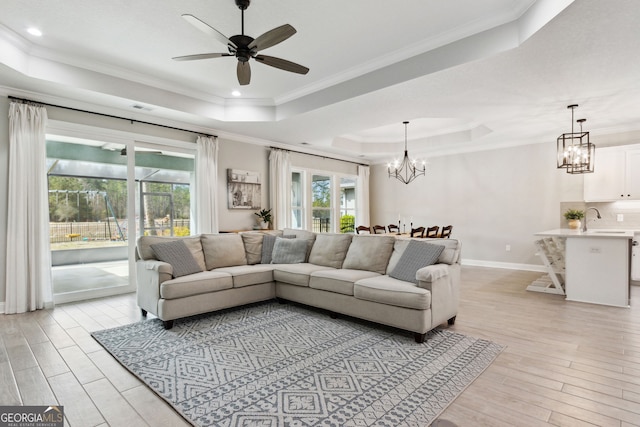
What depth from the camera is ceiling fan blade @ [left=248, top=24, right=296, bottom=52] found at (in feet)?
8.13

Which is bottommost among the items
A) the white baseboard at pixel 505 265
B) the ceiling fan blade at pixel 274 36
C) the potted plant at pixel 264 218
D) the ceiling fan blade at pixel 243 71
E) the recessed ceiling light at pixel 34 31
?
the white baseboard at pixel 505 265

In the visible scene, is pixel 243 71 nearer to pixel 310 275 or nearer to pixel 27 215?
pixel 310 275

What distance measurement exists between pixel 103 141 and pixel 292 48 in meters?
3.22

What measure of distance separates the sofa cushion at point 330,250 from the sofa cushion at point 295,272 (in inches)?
4.3

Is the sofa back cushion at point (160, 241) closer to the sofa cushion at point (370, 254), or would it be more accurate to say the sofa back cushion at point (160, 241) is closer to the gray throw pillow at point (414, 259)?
the sofa cushion at point (370, 254)

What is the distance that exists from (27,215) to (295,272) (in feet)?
11.2

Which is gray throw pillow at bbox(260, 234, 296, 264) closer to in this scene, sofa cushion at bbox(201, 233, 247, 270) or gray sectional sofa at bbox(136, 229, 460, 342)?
gray sectional sofa at bbox(136, 229, 460, 342)

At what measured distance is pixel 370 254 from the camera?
4027 millimetres

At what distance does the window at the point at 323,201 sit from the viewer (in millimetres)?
7707

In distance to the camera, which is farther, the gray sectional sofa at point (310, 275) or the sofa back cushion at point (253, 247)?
the sofa back cushion at point (253, 247)

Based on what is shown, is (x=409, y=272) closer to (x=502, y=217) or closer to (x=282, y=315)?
(x=282, y=315)

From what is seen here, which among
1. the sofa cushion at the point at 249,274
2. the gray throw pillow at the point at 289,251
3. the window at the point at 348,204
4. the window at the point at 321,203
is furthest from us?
the window at the point at 348,204

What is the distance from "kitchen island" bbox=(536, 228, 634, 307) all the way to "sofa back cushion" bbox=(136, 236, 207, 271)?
4864 mm

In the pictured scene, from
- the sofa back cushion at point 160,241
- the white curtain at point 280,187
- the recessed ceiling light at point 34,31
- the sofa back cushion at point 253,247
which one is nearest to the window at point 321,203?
the white curtain at point 280,187
